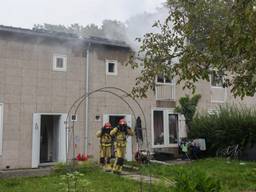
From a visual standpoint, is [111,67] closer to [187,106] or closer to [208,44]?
[187,106]

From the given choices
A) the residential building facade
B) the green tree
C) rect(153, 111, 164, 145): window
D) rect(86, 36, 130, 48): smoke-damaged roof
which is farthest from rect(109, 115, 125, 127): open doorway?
the green tree

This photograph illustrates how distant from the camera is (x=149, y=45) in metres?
10.8

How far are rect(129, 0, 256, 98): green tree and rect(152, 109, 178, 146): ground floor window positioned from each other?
7.72 meters

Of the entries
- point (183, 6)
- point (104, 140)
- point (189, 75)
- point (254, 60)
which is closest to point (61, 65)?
point (104, 140)

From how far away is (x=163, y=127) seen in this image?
18.5m

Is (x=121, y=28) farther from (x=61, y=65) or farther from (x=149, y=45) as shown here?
(x=149, y=45)

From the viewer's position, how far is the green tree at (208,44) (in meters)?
6.10

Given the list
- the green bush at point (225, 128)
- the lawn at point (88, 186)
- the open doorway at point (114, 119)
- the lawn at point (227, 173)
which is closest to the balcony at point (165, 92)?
the green bush at point (225, 128)

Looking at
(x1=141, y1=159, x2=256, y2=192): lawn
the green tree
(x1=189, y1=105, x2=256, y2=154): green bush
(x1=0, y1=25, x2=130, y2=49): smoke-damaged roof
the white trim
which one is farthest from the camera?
(x1=189, y1=105, x2=256, y2=154): green bush

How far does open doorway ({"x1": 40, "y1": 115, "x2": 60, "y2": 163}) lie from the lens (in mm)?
16047

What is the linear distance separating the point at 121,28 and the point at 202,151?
24.8 ft

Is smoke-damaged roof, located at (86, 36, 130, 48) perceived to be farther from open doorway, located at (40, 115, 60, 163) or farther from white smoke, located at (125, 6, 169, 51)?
open doorway, located at (40, 115, 60, 163)

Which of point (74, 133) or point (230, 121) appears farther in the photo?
point (230, 121)

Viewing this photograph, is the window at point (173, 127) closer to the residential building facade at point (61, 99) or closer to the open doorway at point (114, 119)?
the residential building facade at point (61, 99)
